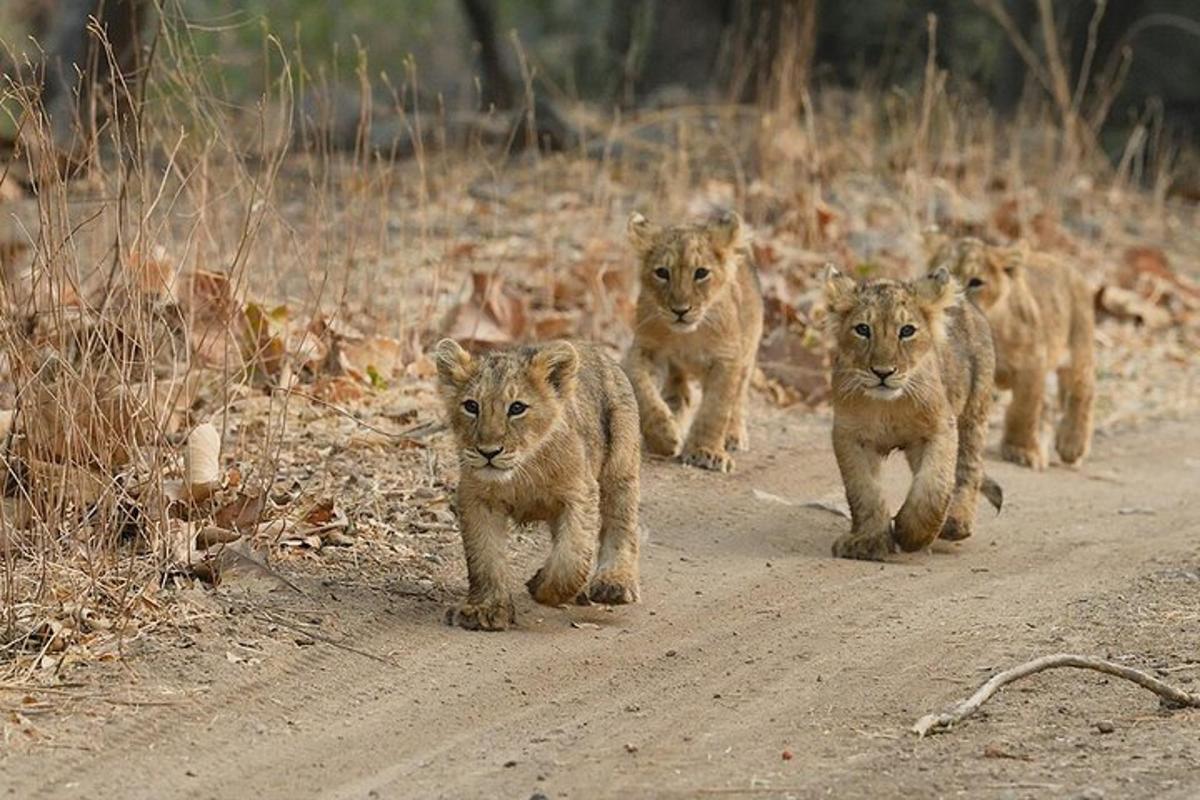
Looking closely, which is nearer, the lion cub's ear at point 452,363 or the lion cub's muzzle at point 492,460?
the lion cub's muzzle at point 492,460

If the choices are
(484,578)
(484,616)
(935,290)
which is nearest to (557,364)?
(484,578)

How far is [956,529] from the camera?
1006 centimetres

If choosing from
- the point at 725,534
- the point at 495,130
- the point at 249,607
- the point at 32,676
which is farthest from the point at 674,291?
the point at 495,130

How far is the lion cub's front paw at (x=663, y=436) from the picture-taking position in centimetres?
1125

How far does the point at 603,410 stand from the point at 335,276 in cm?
390

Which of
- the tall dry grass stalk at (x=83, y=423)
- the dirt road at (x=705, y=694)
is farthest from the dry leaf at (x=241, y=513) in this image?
the dirt road at (x=705, y=694)

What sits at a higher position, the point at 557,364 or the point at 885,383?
the point at 557,364

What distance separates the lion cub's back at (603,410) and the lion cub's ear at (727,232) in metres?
2.87

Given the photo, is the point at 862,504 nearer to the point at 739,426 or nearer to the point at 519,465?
the point at 739,426

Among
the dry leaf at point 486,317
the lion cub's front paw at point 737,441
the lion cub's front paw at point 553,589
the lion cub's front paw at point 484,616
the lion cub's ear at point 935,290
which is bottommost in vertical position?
the lion cub's front paw at point 737,441

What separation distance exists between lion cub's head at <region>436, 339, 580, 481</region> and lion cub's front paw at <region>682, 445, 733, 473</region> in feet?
10.3

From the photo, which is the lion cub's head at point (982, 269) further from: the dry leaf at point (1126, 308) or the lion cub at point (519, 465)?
the dry leaf at point (1126, 308)

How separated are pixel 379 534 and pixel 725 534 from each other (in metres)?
1.79

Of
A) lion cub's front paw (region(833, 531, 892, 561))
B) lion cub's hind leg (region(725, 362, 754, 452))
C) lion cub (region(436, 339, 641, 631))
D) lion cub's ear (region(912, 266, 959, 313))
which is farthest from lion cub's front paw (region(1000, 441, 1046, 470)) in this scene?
lion cub (region(436, 339, 641, 631))
